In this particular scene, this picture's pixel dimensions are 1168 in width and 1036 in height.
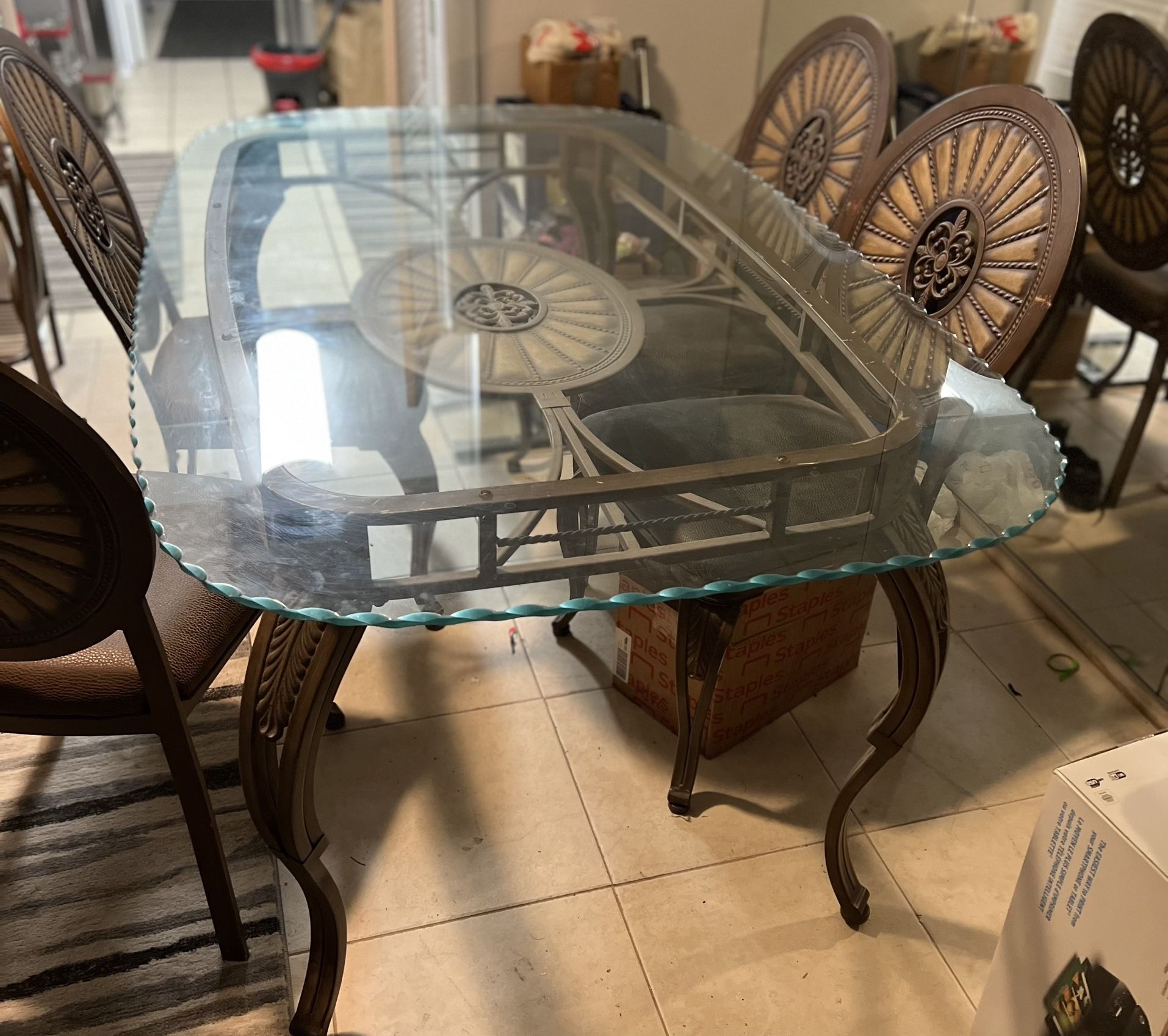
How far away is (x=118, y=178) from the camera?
1.88 meters

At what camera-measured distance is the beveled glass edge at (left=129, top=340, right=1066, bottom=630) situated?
997 mm

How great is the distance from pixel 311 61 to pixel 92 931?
12.5ft

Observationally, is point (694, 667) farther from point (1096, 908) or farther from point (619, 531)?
point (1096, 908)

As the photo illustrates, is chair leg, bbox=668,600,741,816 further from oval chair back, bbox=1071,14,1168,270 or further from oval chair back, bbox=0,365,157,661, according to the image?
oval chair back, bbox=1071,14,1168,270

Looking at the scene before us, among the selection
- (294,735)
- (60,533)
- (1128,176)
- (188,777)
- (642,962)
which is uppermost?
(1128,176)

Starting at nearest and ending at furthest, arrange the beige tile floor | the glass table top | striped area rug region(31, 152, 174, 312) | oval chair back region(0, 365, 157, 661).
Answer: oval chair back region(0, 365, 157, 661) < the glass table top < the beige tile floor < striped area rug region(31, 152, 174, 312)

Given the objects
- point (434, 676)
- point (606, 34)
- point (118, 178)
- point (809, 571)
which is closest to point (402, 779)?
point (434, 676)

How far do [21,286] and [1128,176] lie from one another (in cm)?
220

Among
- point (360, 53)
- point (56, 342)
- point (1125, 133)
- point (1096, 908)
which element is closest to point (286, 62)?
point (360, 53)

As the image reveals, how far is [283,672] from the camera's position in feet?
3.83

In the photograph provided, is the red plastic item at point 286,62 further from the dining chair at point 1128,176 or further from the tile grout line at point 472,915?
the tile grout line at point 472,915

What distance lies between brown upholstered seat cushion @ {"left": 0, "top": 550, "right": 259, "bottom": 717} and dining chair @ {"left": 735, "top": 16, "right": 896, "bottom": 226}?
4.29 ft

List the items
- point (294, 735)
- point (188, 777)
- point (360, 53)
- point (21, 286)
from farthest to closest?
point (360, 53)
point (21, 286)
point (188, 777)
point (294, 735)

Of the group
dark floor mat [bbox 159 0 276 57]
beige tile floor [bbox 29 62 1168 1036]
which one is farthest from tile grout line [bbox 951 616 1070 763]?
dark floor mat [bbox 159 0 276 57]
